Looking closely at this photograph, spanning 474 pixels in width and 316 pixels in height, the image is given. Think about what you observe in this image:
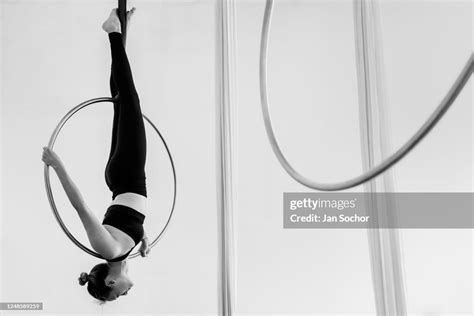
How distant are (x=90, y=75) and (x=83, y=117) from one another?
27 cm

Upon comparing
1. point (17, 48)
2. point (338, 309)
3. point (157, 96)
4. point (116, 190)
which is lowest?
point (338, 309)

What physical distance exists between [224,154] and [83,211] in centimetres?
→ 98

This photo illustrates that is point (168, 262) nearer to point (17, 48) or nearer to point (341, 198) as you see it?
Result: point (341, 198)

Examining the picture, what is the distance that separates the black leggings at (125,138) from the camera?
7.32 ft

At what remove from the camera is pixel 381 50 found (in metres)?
2.72

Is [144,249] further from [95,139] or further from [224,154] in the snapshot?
[95,139]

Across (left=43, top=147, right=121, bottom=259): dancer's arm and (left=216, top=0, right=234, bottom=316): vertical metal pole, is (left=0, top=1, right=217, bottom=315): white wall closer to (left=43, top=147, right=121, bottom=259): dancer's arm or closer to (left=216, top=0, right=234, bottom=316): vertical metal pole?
(left=216, top=0, right=234, bottom=316): vertical metal pole

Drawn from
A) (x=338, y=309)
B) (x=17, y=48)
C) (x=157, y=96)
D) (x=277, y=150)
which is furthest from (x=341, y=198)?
(x=17, y=48)

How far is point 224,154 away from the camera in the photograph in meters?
2.79

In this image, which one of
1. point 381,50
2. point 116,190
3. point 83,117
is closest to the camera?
point 116,190
